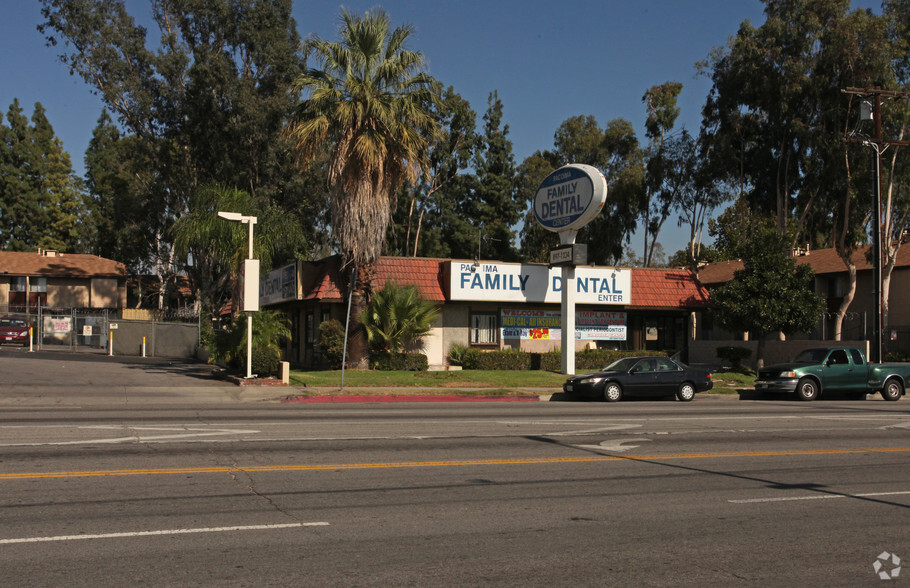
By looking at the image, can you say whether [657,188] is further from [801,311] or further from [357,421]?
[357,421]

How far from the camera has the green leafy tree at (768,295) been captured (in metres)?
31.6

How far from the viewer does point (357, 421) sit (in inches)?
614

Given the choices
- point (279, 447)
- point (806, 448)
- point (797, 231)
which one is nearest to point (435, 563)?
point (279, 447)

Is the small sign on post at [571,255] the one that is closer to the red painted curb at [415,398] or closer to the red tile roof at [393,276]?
the red tile roof at [393,276]

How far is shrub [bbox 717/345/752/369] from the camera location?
3375 centimetres

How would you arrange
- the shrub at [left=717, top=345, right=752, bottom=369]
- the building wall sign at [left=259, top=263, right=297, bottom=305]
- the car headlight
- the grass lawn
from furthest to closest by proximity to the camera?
the shrub at [left=717, top=345, right=752, bottom=369], the building wall sign at [left=259, top=263, right=297, bottom=305], the grass lawn, the car headlight

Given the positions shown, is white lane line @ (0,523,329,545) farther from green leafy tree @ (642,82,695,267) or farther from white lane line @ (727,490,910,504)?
green leafy tree @ (642,82,695,267)

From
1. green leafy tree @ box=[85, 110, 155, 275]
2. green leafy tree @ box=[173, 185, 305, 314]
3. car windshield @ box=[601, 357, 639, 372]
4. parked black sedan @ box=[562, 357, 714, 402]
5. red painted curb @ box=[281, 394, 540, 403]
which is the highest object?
green leafy tree @ box=[85, 110, 155, 275]

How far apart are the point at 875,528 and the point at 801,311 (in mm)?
26147

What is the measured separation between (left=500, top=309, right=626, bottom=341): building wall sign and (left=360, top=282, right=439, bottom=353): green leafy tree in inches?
188

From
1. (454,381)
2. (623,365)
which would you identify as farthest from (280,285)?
(623,365)

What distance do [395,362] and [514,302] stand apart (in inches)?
238

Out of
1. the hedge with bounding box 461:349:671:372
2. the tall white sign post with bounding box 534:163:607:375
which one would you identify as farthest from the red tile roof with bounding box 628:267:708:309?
the tall white sign post with bounding box 534:163:607:375

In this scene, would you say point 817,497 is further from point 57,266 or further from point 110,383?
point 57,266
